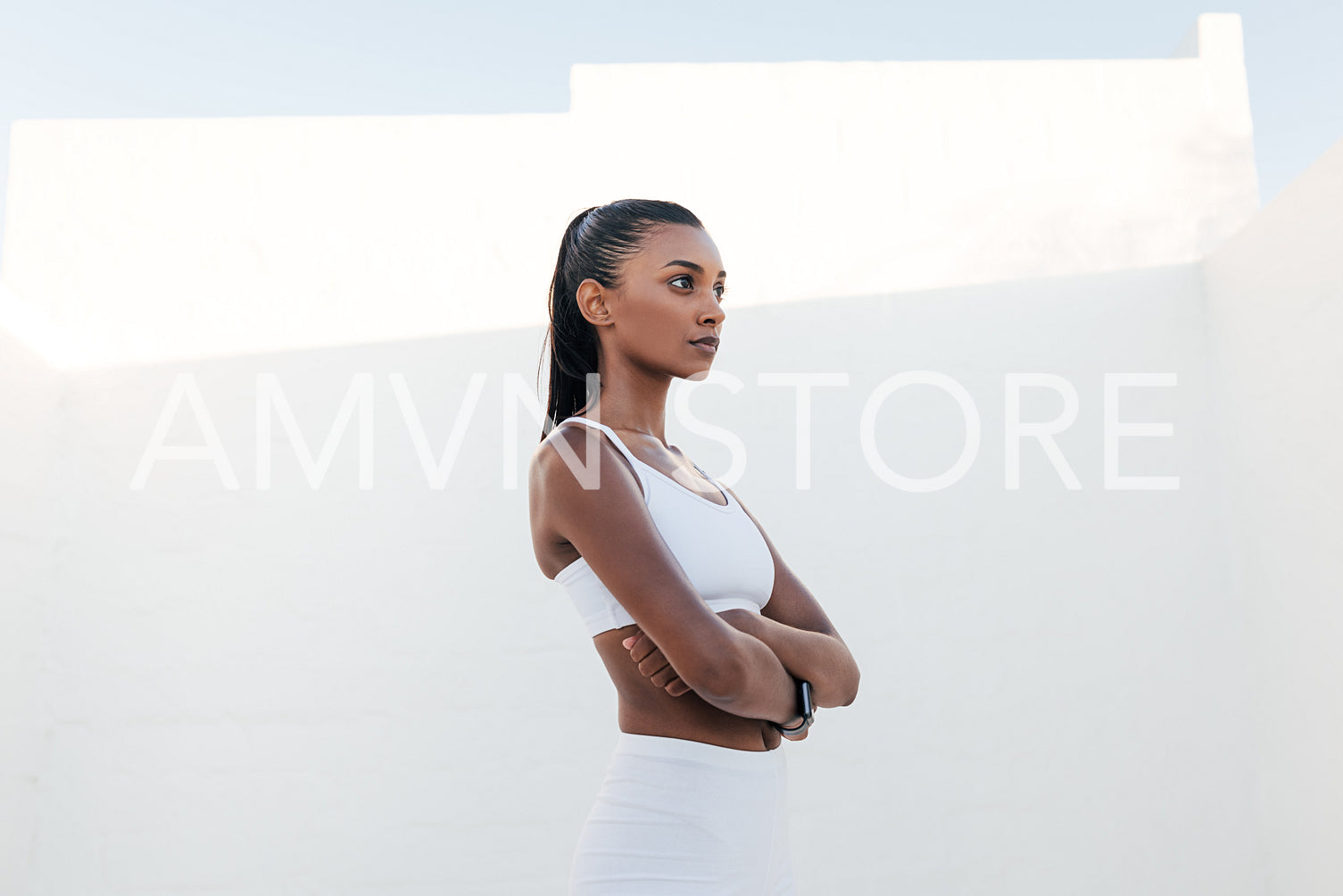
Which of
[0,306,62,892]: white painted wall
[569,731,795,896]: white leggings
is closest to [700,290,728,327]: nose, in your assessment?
[569,731,795,896]: white leggings

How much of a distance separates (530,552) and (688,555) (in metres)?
2.60

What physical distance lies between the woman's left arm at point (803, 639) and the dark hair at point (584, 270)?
0.34 m

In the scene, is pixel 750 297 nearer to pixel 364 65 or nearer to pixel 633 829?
pixel 364 65

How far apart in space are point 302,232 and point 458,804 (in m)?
2.25

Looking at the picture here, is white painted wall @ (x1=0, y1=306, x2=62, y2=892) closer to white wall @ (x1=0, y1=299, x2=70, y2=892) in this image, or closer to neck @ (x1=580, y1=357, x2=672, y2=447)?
white wall @ (x1=0, y1=299, x2=70, y2=892)

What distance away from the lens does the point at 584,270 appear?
1.36 metres

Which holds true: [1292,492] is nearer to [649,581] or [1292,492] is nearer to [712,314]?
[712,314]

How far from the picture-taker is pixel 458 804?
3.62 meters

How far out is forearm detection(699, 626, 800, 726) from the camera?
1.14 metres

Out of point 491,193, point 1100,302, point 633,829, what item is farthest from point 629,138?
point 633,829

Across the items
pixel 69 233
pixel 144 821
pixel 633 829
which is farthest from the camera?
pixel 69 233

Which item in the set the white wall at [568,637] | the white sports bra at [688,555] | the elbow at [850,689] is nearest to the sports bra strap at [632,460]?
the white sports bra at [688,555]

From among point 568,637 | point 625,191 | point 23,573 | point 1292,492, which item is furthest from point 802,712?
point 23,573

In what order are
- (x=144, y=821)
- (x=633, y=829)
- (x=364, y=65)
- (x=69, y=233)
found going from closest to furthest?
(x=633, y=829) < (x=144, y=821) < (x=69, y=233) < (x=364, y=65)
